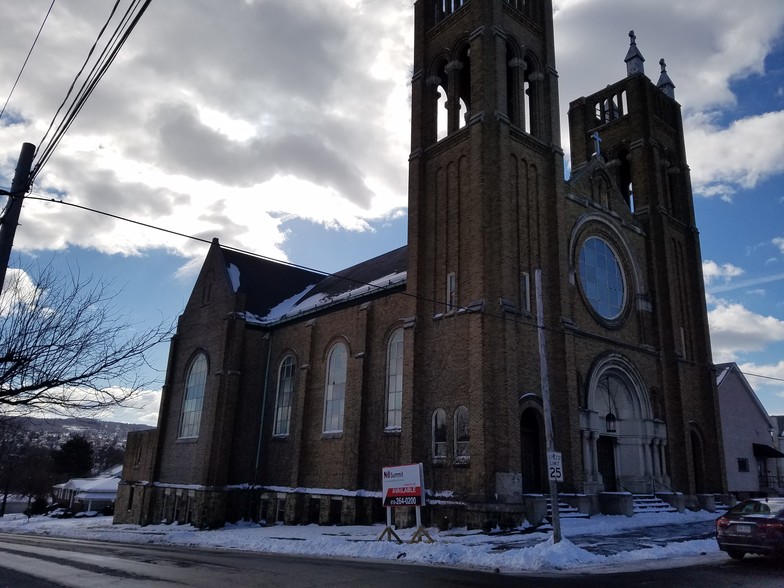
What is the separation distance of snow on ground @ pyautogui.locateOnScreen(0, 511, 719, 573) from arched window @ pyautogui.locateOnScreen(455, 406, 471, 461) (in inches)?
94.0

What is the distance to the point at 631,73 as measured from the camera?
102 feet

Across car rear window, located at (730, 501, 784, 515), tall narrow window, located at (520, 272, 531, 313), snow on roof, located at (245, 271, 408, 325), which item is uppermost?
snow on roof, located at (245, 271, 408, 325)

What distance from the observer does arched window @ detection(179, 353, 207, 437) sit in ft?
101

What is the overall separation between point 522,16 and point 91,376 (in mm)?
22766

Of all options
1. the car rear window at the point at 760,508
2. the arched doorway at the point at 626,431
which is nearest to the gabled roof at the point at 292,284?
the arched doorway at the point at 626,431

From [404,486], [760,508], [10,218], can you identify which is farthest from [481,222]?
[10,218]

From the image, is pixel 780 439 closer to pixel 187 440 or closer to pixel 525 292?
pixel 525 292

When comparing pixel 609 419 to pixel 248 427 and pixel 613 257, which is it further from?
pixel 248 427

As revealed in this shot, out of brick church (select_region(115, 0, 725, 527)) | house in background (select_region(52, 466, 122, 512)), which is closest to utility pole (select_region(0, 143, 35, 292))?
brick church (select_region(115, 0, 725, 527))

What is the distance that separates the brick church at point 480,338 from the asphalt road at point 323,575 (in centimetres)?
653

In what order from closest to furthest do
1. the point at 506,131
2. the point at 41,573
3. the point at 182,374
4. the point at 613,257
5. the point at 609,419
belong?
1. the point at 41,573
2. the point at 506,131
3. the point at 609,419
4. the point at 613,257
5. the point at 182,374

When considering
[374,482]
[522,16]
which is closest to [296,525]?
[374,482]

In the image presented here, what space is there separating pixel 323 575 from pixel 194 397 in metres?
23.0

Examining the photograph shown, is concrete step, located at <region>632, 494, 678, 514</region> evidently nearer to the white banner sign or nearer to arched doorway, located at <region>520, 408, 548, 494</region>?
arched doorway, located at <region>520, 408, 548, 494</region>
